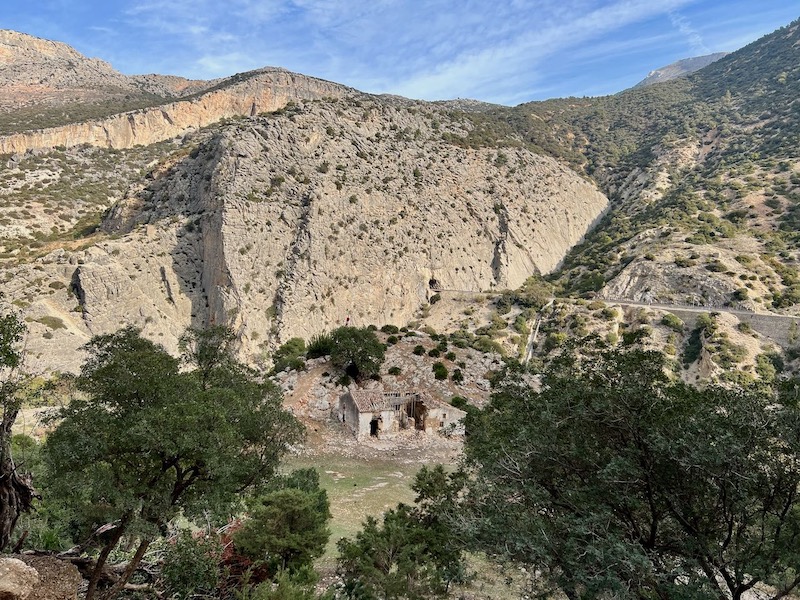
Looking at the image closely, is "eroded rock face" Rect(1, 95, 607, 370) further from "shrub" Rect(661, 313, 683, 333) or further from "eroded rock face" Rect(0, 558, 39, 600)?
"eroded rock face" Rect(0, 558, 39, 600)

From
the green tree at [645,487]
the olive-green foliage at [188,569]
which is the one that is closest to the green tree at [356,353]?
the green tree at [645,487]

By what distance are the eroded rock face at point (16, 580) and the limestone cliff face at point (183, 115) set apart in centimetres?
9375

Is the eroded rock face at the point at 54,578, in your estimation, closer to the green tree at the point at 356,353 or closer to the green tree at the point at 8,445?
the green tree at the point at 8,445

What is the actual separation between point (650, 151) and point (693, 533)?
10971cm

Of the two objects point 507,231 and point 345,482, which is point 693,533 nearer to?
point 345,482

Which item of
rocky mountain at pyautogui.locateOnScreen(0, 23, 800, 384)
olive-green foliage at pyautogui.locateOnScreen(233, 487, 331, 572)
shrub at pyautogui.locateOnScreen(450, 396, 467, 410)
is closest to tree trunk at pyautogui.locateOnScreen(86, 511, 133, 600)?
olive-green foliage at pyautogui.locateOnScreen(233, 487, 331, 572)

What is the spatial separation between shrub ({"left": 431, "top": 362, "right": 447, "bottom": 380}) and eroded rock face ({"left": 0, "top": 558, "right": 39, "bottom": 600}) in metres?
31.0

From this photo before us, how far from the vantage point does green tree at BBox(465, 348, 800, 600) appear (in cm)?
829

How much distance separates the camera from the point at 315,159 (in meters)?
61.3

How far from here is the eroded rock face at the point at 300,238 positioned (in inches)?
1849

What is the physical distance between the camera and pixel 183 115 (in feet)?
310

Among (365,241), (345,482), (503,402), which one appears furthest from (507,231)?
(503,402)

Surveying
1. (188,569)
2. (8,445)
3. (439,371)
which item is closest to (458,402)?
(439,371)

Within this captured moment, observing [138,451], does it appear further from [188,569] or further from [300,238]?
[300,238]
